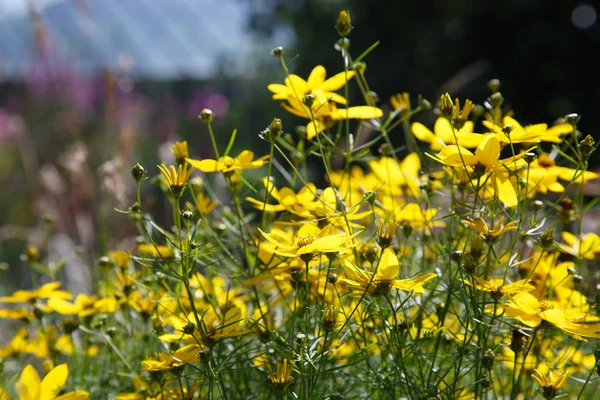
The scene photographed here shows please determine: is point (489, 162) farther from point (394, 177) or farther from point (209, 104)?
point (209, 104)

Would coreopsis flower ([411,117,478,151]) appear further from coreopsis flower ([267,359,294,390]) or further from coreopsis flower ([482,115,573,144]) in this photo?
coreopsis flower ([267,359,294,390])

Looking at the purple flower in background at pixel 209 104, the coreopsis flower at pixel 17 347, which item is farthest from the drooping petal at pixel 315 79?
the purple flower in background at pixel 209 104

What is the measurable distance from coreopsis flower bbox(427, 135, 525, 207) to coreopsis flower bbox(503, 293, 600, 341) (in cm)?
9

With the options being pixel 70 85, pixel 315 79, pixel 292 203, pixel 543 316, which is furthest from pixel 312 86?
pixel 70 85

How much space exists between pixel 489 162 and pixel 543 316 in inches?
5.6

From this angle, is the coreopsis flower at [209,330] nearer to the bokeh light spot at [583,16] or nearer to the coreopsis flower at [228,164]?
the coreopsis flower at [228,164]

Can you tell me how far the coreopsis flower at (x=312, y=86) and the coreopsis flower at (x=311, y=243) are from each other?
5.6 inches

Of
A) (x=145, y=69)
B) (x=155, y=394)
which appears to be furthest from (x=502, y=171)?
(x=145, y=69)

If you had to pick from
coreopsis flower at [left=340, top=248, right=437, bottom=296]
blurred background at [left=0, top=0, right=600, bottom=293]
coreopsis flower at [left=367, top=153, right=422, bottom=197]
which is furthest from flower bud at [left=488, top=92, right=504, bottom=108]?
blurred background at [left=0, top=0, right=600, bottom=293]

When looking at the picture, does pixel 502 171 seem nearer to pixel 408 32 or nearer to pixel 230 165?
pixel 230 165

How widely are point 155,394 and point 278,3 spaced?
4543mm

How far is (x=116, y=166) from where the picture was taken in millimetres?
947

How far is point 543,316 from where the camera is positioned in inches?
22.6

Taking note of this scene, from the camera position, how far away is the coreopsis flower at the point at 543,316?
0.57 m
